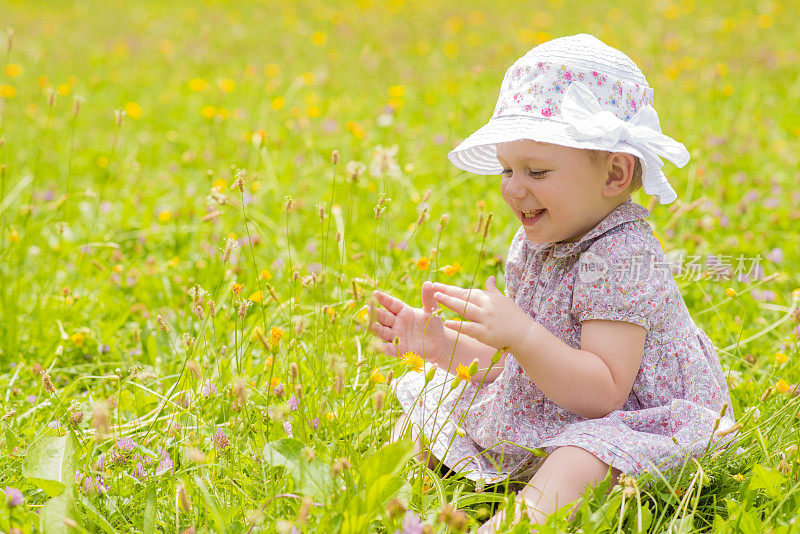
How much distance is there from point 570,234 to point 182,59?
507 cm

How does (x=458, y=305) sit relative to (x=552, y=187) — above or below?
below

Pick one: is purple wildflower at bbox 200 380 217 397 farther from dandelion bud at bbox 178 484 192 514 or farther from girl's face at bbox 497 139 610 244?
girl's face at bbox 497 139 610 244

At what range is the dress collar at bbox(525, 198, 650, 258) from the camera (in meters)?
1.73

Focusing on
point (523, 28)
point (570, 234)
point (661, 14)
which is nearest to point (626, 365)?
point (570, 234)

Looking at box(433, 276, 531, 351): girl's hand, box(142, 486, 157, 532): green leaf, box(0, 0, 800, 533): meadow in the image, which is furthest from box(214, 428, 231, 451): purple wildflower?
box(433, 276, 531, 351): girl's hand

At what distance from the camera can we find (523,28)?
6.86 metres

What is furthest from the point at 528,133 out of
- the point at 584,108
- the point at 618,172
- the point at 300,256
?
the point at 300,256

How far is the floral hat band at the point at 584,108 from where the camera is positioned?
5.29ft

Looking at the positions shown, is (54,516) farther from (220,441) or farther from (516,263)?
(516,263)

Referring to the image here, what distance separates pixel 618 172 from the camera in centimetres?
171

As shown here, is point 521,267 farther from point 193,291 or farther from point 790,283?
point 790,283

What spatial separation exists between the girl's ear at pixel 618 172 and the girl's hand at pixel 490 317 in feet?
1.16

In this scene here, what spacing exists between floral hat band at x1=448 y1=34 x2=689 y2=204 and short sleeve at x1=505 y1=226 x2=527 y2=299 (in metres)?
0.31

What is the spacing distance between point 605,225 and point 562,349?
31 centimetres
